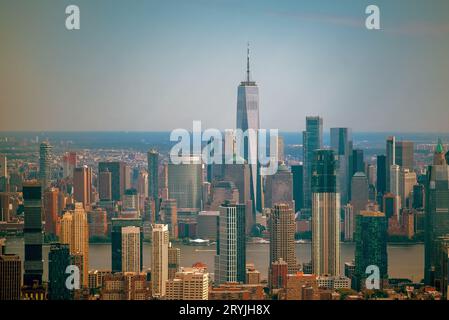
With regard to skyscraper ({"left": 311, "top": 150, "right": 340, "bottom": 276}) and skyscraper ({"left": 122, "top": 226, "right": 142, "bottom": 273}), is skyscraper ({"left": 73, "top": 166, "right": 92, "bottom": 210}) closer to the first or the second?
skyscraper ({"left": 122, "top": 226, "right": 142, "bottom": 273})

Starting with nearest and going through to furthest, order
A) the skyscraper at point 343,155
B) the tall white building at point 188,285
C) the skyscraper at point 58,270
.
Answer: the tall white building at point 188,285
the skyscraper at point 58,270
the skyscraper at point 343,155

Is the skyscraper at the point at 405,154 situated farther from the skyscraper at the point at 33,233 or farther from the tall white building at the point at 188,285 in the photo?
the skyscraper at the point at 33,233

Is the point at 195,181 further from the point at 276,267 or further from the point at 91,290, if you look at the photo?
the point at 91,290

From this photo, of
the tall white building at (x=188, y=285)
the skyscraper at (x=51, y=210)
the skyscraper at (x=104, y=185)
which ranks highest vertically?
the skyscraper at (x=104, y=185)

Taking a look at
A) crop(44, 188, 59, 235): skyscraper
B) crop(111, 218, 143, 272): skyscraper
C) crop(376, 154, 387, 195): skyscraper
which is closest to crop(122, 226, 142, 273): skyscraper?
crop(111, 218, 143, 272): skyscraper

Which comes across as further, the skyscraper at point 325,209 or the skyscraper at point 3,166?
the skyscraper at point 325,209

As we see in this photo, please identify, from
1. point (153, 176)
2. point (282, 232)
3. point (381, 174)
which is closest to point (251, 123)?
point (282, 232)

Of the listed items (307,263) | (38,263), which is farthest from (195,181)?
(38,263)

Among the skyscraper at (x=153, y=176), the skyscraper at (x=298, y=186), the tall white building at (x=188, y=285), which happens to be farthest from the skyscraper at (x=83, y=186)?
the skyscraper at (x=298, y=186)
